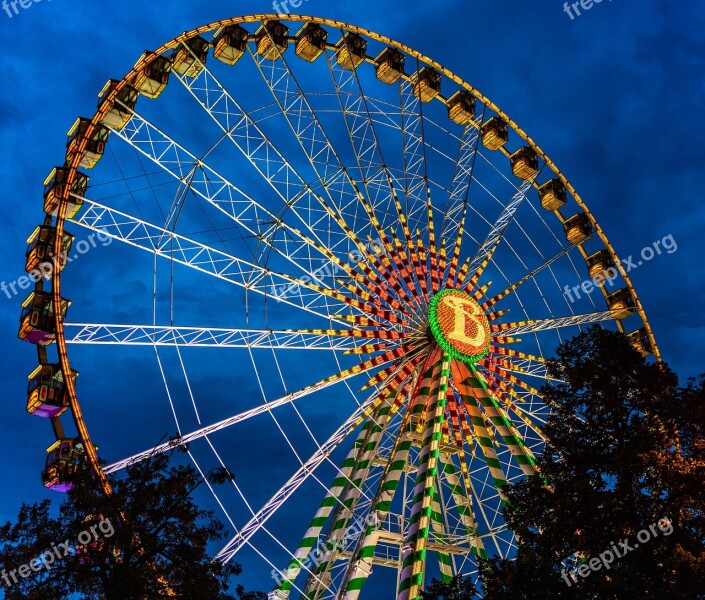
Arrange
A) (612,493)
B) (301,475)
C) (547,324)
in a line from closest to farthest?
(612,493) < (301,475) < (547,324)

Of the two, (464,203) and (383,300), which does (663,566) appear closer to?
(383,300)

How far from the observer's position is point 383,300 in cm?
2772

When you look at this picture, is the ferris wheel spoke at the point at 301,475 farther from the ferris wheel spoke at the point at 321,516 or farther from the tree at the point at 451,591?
the tree at the point at 451,591

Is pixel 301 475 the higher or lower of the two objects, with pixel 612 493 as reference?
higher

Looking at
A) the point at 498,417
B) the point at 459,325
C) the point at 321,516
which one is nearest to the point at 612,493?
the point at 498,417

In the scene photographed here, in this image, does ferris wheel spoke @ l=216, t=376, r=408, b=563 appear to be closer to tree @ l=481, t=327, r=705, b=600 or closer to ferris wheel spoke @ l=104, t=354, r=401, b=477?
ferris wheel spoke @ l=104, t=354, r=401, b=477

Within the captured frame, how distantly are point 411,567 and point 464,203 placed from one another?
1431 cm

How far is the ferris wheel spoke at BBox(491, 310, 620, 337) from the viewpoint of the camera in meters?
29.8

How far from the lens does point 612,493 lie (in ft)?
54.5

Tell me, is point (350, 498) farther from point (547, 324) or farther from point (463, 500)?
point (547, 324)

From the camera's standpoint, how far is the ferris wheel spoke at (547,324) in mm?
29781

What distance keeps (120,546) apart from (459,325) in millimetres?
13953

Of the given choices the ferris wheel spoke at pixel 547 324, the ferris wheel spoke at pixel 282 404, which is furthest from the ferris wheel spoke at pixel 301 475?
the ferris wheel spoke at pixel 547 324

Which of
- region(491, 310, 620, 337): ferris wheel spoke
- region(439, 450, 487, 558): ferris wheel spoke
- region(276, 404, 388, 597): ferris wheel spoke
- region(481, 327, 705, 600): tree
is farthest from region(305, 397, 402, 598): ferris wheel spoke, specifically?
region(481, 327, 705, 600): tree
